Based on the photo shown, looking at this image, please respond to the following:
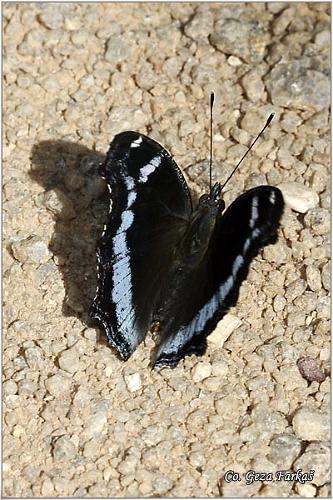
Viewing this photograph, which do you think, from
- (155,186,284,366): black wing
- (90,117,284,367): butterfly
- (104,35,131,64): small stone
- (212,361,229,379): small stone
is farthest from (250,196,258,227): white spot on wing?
(104,35,131,64): small stone

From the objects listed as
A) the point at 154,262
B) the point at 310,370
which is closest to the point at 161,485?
the point at 310,370

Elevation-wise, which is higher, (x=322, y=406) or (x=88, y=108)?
(x=88, y=108)

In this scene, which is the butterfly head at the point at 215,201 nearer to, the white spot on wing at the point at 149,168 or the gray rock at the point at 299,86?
the white spot on wing at the point at 149,168

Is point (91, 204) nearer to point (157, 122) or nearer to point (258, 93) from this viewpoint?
point (157, 122)

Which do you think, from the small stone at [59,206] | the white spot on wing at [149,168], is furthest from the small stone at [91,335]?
the white spot on wing at [149,168]

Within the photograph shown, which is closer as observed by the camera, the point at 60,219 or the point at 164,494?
the point at 164,494

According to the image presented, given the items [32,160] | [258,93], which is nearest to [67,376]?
[32,160]

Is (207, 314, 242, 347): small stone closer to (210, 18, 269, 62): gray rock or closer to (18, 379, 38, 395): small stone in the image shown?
(18, 379, 38, 395): small stone
